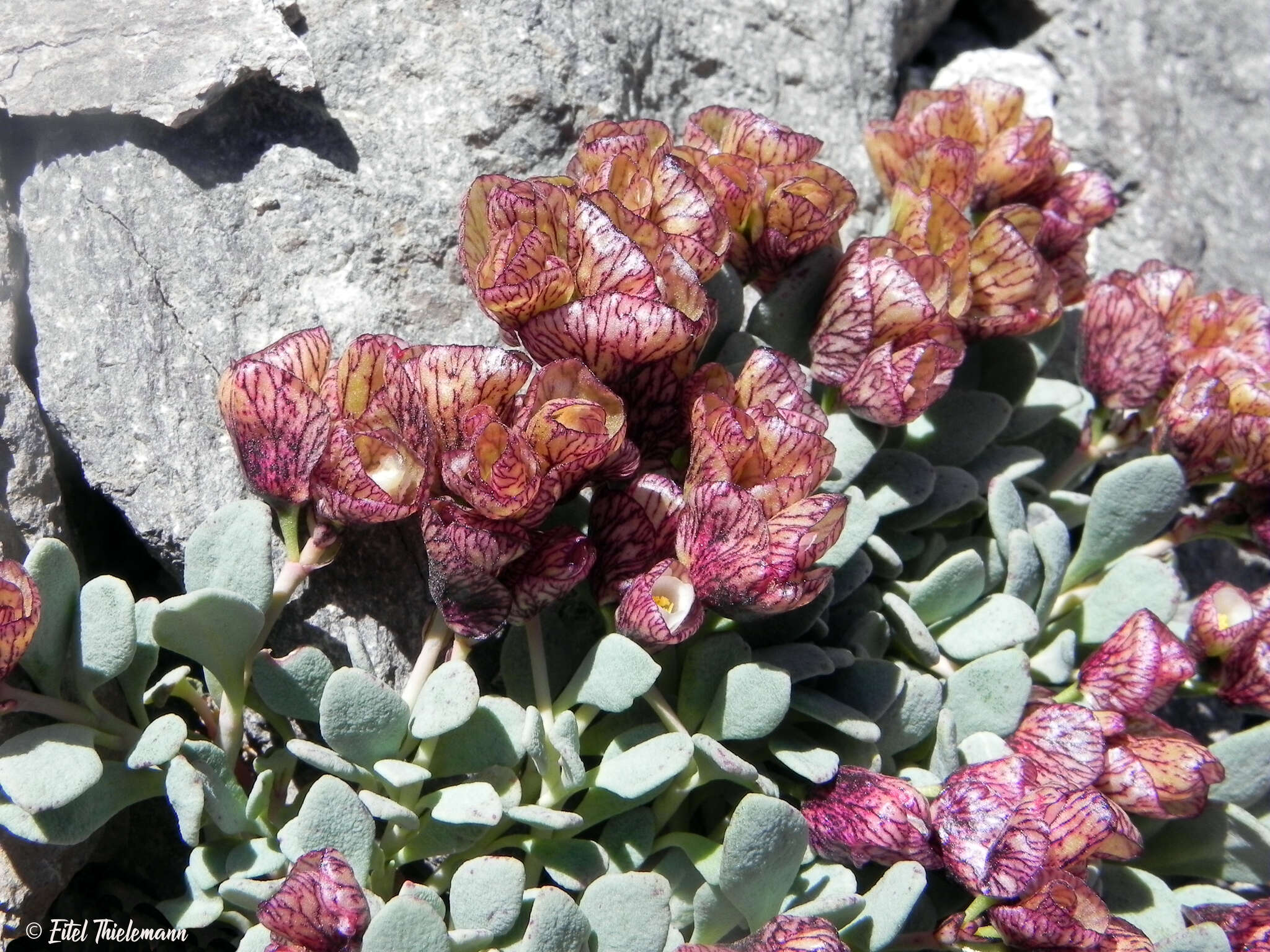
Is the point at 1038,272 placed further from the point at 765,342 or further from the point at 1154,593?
the point at 1154,593

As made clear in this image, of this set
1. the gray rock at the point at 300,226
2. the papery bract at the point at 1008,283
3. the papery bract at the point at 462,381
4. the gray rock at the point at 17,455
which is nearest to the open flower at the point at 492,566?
the papery bract at the point at 462,381

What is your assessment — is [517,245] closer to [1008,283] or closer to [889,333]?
[889,333]

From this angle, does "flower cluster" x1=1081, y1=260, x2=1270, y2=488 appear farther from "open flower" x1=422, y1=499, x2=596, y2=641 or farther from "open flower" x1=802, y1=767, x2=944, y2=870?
"open flower" x1=422, y1=499, x2=596, y2=641

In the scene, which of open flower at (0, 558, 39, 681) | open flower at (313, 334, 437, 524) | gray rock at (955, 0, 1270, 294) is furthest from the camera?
gray rock at (955, 0, 1270, 294)

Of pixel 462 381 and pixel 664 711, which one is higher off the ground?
pixel 462 381

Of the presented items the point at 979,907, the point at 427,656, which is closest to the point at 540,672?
the point at 427,656

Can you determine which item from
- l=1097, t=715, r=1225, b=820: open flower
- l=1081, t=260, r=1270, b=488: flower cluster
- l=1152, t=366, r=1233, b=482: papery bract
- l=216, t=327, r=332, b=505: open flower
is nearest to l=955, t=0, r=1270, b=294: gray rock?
l=1081, t=260, r=1270, b=488: flower cluster

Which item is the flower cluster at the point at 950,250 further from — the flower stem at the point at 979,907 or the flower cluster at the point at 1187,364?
the flower stem at the point at 979,907
